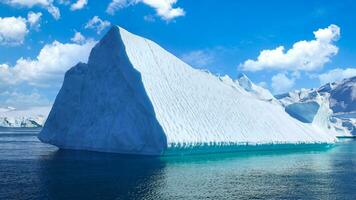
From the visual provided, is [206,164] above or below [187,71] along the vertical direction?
below

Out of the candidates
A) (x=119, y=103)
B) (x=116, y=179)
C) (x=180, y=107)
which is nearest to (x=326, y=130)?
(x=180, y=107)

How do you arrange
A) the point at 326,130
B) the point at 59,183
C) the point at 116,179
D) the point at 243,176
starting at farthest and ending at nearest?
1. the point at 326,130
2. the point at 243,176
3. the point at 116,179
4. the point at 59,183

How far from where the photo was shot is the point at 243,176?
73.1ft

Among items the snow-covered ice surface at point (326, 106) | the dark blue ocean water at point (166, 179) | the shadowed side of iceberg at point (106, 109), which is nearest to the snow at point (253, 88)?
the snow-covered ice surface at point (326, 106)

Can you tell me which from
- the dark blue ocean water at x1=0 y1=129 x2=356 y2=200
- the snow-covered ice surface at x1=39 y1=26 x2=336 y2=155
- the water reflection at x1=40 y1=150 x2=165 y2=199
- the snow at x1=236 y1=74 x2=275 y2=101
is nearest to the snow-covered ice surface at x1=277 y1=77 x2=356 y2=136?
the snow at x1=236 y1=74 x2=275 y2=101

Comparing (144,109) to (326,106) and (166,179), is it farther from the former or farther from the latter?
(326,106)

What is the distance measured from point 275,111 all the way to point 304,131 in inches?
160

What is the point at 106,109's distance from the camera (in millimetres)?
32094

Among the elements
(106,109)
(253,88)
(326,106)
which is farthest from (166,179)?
(253,88)

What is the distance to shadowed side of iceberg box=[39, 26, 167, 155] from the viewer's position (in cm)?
2905

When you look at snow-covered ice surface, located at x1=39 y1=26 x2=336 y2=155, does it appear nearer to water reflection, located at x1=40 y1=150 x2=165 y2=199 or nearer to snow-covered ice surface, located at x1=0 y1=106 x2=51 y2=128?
water reflection, located at x1=40 y1=150 x2=165 y2=199

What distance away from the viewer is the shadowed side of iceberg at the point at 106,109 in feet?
95.3

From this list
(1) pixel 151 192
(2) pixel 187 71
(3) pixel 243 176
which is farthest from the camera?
(2) pixel 187 71

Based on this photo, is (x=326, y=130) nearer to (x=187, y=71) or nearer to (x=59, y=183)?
(x=187, y=71)
